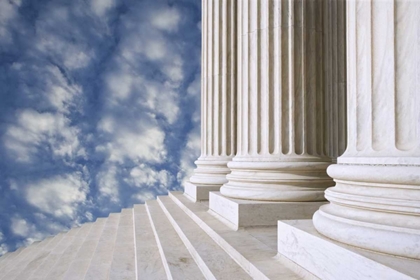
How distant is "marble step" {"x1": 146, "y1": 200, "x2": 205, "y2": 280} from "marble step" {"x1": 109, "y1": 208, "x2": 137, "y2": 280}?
2654 mm

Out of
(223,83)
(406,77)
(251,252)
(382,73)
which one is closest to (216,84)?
(223,83)

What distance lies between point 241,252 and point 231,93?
30954 millimetres

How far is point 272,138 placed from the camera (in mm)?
33125

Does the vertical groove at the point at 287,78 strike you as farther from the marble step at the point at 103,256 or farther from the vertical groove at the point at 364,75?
the marble step at the point at 103,256

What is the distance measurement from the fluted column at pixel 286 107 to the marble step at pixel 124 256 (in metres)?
10.2

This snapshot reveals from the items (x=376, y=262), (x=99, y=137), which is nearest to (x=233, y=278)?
(x=376, y=262)

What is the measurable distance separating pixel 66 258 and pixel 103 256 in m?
6.94

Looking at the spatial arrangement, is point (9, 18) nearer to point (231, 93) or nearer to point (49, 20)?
point (49, 20)

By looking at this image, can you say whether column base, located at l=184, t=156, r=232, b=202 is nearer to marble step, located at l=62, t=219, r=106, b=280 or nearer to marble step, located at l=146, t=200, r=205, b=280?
marble step, located at l=146, t=200, r=205, b=280

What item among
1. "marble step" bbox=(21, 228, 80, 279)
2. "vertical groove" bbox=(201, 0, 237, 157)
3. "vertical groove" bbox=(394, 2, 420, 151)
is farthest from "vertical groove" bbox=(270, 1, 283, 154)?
"marble step" bbox=(21, 228, 80, 279)

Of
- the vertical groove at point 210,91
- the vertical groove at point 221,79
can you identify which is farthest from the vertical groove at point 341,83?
the vertical groove at point 210,91

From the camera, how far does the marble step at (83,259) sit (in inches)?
1365

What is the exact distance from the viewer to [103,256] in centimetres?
3809

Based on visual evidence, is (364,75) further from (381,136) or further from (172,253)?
(172,253)
